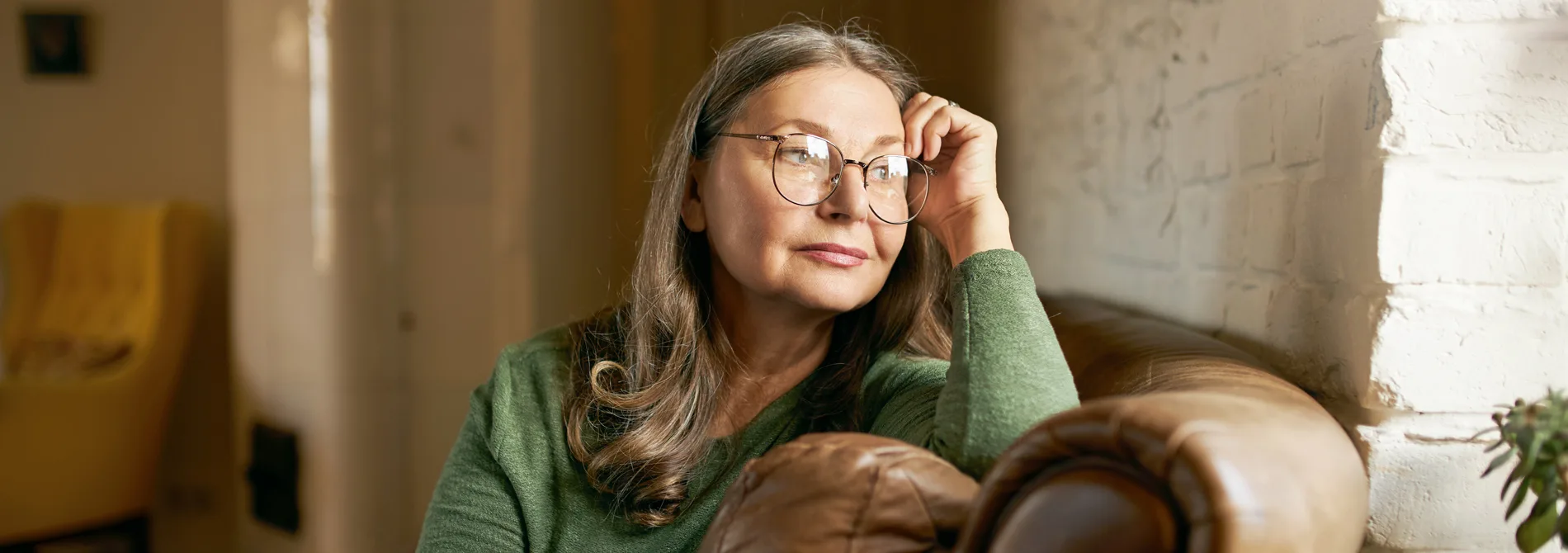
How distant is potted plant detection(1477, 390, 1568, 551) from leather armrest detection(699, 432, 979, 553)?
0.36 meters

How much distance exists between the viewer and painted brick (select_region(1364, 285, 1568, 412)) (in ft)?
2.90

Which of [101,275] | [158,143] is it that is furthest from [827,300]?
[158,143]

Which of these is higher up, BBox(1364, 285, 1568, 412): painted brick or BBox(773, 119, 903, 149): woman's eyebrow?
BBox(773, 119, 903, 149): woman's eyebrow

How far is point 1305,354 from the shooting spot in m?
1.01

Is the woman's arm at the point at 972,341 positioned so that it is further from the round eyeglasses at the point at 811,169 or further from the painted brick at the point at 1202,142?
the painted brick at the point at 1202,142

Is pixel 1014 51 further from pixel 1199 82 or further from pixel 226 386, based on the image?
pixel 226 386

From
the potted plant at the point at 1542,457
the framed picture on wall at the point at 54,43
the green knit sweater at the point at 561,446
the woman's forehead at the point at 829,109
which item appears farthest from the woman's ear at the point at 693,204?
the framed picture on wall at the point at 54,43

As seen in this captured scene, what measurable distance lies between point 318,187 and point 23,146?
231 cm

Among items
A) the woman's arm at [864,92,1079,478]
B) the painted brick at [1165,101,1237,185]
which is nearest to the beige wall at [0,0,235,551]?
the woman's arm at [864,92,1079,478]

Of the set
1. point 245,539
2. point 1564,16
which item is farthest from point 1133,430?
point 245,539

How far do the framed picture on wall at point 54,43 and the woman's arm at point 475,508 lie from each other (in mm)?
3834

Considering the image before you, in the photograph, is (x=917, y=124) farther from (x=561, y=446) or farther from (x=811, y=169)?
(x=561, y=446)

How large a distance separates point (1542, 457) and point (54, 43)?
15.9 ft

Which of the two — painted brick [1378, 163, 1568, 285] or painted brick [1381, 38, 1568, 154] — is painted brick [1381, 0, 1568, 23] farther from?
painted brick [1378, 163, 1568, 285]
